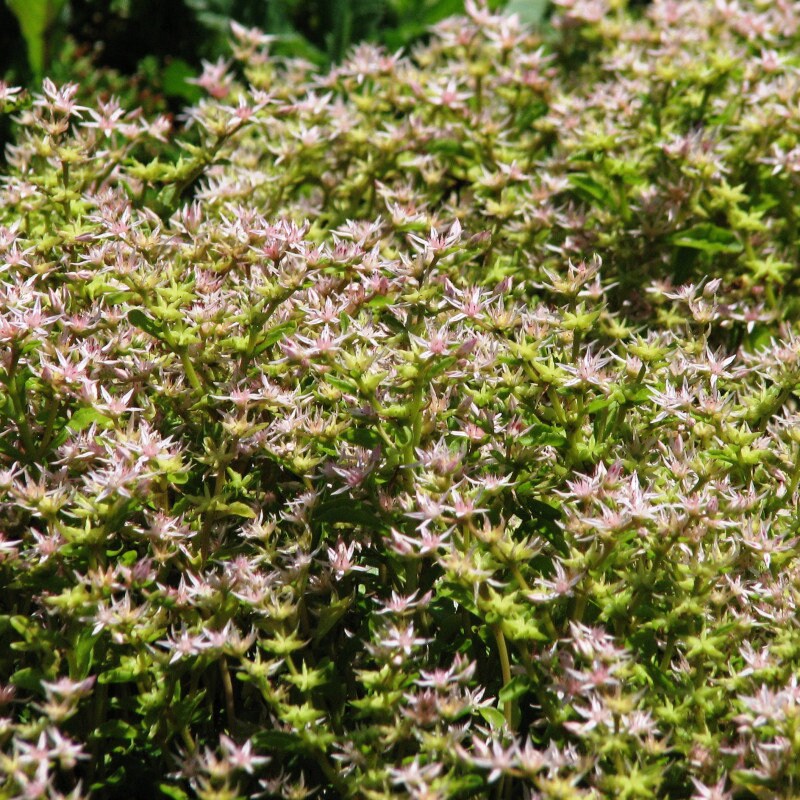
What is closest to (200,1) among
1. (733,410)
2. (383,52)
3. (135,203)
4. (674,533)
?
(383,52)

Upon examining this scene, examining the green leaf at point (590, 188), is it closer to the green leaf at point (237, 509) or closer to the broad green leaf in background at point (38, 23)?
the green leaf at point (237, 509)

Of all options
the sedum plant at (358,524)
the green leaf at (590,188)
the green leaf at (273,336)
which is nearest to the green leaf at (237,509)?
the sedum plant at (358,524)

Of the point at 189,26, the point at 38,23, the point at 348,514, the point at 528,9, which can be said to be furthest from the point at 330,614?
the point at 189,26

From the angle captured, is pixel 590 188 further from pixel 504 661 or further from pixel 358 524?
pixel 504 661

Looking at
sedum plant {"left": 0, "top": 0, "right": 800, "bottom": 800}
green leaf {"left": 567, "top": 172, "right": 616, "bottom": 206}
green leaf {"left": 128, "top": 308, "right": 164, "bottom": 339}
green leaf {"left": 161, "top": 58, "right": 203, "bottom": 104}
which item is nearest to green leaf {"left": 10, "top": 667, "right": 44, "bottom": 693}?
sedum plant {"left": 0, "top": 0, "right": 800, "bottom": 800}

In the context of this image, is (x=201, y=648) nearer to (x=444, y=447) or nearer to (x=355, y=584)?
(x=355, y=584)

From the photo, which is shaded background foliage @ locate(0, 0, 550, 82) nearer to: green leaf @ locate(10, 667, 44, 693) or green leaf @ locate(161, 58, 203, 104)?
green leaf @ locate(161, 58, 203, 104)

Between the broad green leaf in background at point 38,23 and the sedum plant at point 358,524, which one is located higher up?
the sedum plant at point 358,524
